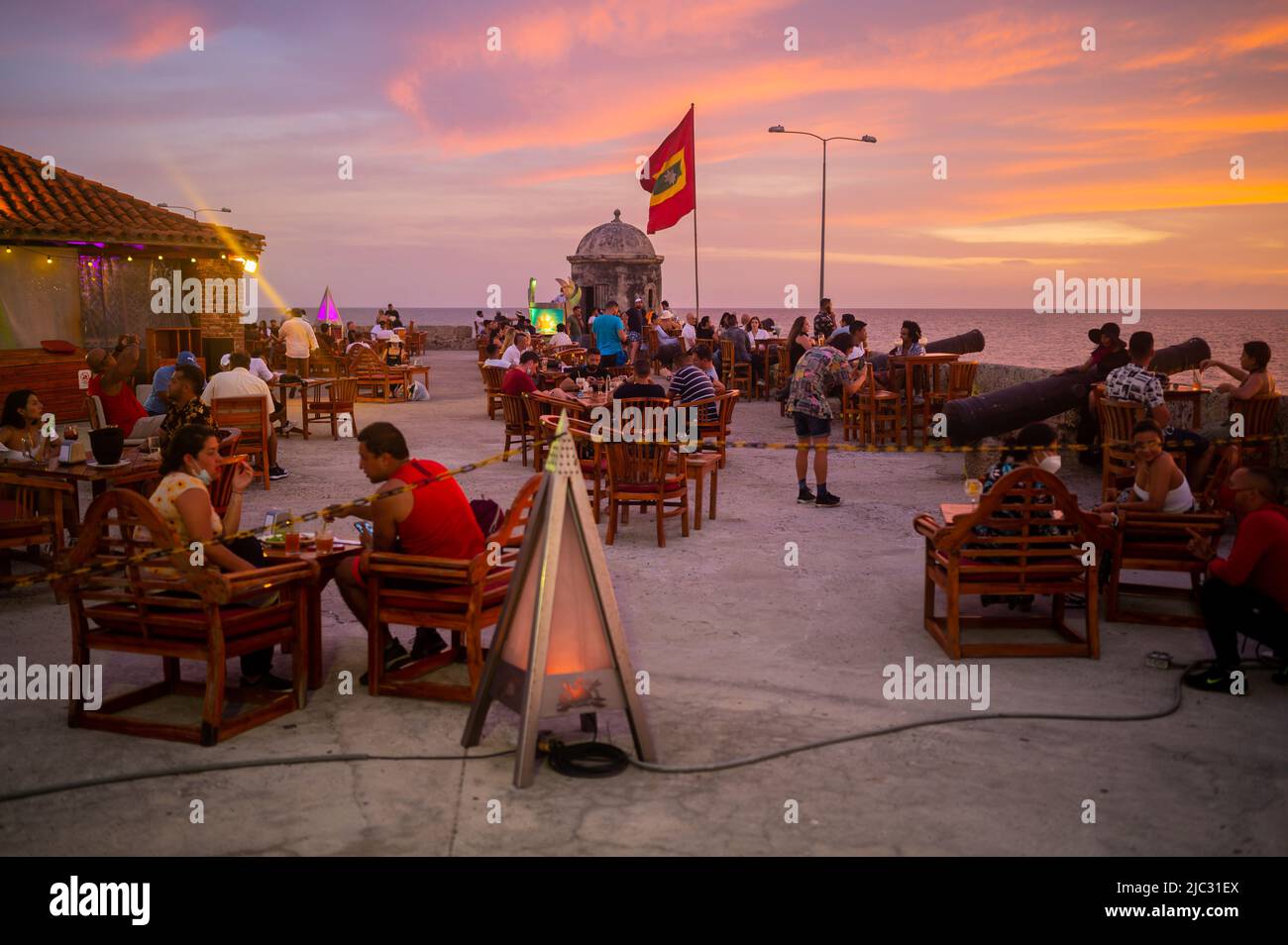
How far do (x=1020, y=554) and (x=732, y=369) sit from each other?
538 inches

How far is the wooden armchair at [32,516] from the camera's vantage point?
6566 millimetres

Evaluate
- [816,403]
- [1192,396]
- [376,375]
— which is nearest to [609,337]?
[376,375]

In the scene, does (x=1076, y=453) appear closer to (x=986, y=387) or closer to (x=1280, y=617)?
(x=986, y=387)

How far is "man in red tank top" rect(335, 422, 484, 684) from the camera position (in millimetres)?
4891

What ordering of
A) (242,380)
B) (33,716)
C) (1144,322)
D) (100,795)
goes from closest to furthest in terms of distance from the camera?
(100,795) < (33,716) < (242,380) < (1144,322)

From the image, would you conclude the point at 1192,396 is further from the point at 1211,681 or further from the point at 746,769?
the point at 746,769

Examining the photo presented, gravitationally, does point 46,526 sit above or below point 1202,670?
above

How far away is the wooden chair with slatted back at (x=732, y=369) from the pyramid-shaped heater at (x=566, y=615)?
1482 cm

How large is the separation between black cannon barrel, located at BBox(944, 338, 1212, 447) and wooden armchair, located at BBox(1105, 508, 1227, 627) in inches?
226

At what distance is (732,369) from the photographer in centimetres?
1895

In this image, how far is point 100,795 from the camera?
13.1 ft

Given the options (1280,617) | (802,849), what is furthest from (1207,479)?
(802,849)

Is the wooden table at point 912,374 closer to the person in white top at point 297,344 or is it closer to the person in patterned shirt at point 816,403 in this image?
the person in patterned shirt at point 816,403
